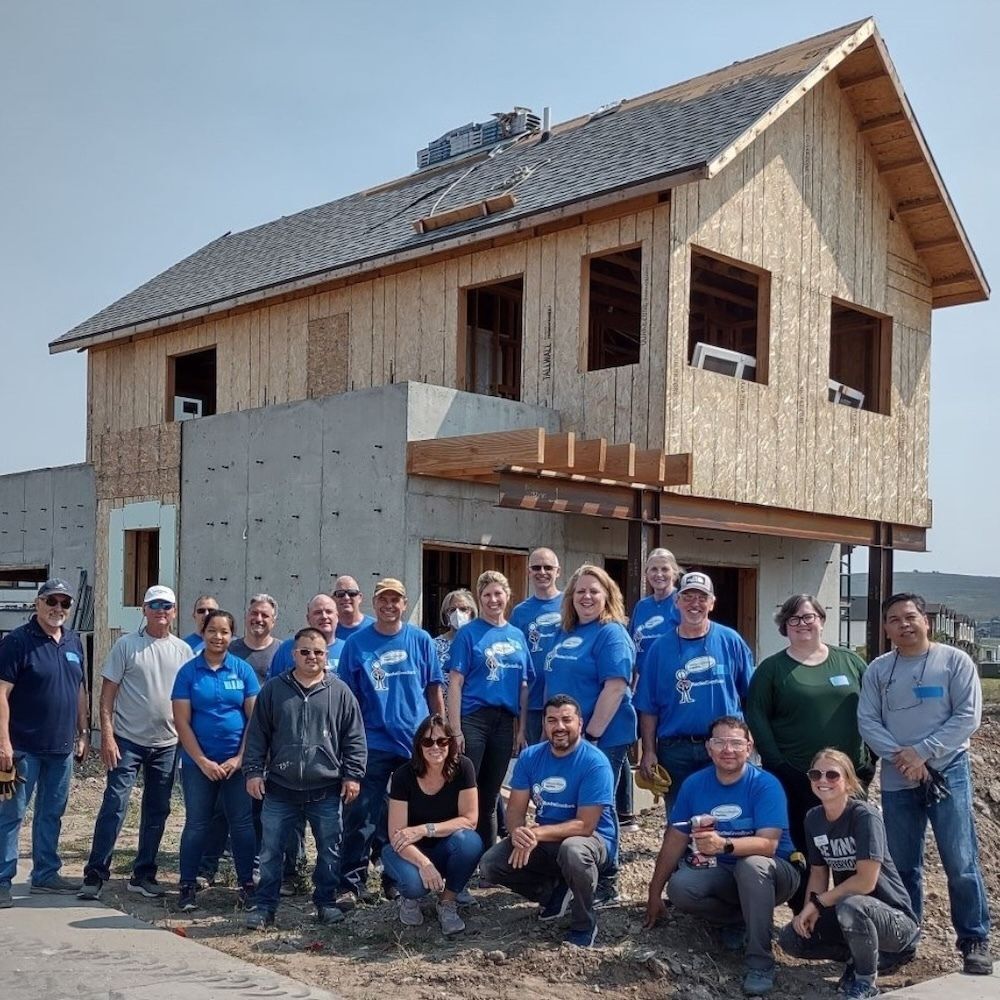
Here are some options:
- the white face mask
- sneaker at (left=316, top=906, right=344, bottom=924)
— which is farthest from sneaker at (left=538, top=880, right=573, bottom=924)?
the white face mask

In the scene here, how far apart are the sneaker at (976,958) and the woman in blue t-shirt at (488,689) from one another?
2551 millimetres

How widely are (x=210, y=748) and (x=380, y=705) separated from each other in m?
0.99

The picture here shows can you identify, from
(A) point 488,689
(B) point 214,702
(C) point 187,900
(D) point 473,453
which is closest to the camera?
(C) point 187,900

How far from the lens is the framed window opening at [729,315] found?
42.8ft

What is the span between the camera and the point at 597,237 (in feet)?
40.5

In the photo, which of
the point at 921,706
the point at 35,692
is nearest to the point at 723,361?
the point at 921,706

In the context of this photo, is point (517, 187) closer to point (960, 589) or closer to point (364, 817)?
point (364, 817)

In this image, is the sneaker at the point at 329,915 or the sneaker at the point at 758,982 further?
the sneaker at the point at 329,915

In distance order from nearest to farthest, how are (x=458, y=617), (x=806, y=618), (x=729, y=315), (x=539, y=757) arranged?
1. (x=806, y=618)
2. (x=539, y=757)
3. (x=458, y=617)
4. (x=729, y=315)

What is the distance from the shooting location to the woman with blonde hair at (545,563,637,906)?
261 inches

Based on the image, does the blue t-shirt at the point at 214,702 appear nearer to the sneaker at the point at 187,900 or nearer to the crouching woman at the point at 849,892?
the sneaker at the point at 187,900

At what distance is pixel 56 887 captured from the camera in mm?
7102

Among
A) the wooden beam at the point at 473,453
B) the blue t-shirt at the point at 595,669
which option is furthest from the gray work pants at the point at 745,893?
the wooden beam at the point at 473,453

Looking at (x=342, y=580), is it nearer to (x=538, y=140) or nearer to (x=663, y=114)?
(x=663, y=114)
